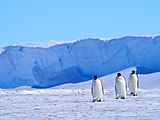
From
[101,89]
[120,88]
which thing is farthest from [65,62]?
[101,89]

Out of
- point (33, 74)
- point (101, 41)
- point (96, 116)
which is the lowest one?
point (96, 116)

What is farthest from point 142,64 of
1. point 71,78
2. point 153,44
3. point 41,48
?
point 41,48

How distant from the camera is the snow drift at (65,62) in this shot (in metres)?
44.2

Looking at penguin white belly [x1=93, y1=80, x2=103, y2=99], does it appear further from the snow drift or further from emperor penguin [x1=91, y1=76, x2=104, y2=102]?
the snow drift

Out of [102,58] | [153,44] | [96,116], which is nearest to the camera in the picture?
[96,116]

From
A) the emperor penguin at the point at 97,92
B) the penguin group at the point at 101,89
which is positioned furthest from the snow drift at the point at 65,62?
the emperor penguin at the point at 97,92

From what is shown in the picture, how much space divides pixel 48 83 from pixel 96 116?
121 feet

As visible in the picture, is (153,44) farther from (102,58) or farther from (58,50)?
(58,50)

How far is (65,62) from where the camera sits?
45750mm

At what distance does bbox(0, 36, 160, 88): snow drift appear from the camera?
4419cm

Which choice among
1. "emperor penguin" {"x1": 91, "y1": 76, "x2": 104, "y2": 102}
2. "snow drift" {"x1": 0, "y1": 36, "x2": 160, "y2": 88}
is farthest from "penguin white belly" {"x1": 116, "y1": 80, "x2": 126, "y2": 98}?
"snow drift" {"x1": 0, "y1": 36, "x2": 160, "y2": 88}

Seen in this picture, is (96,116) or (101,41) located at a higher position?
(101,41)

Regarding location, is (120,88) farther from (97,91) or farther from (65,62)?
(65,62)

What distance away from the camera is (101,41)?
44812 mm
